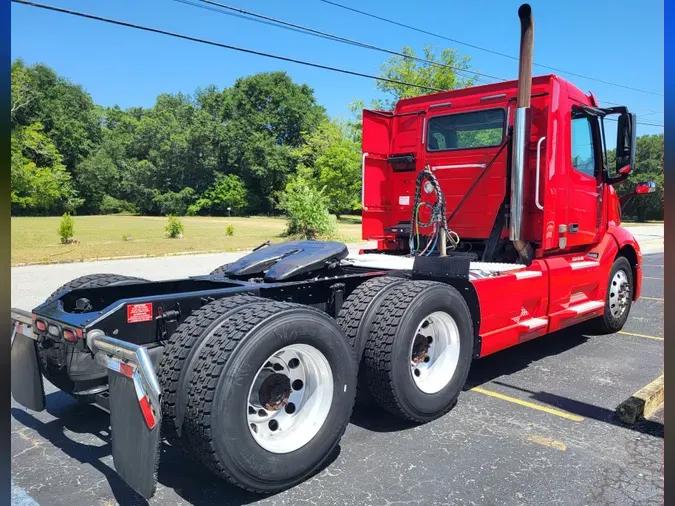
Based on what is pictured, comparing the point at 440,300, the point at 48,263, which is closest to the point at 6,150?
the point at 440,300

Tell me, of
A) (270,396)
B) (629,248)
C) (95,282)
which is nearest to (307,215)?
(629,248)

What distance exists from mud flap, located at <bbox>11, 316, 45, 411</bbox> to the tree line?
140ft

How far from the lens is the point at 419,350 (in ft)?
14.0

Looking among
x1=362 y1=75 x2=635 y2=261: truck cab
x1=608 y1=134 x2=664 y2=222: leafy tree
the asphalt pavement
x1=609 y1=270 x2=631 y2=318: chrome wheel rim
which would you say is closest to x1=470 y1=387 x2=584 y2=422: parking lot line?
the asphalt pavement

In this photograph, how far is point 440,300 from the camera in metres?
4.17

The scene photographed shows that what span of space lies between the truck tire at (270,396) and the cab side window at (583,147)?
13.0 feet

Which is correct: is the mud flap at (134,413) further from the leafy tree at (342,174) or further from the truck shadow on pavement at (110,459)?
the leafy tree at (342,174)

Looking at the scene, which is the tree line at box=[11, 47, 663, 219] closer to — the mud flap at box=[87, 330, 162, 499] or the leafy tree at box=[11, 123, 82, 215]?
the leafy tree at box=[11, 123, 82, 215]

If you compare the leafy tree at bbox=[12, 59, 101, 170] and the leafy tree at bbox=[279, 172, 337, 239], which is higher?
the leafy tree at bbox=[12, 59, 101, 170]

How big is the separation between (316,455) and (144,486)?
1019 mm

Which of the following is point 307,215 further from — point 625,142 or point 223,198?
point 223,198

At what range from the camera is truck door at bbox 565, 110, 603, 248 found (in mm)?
5887

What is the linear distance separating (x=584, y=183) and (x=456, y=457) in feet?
12.9

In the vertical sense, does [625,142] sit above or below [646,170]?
below
